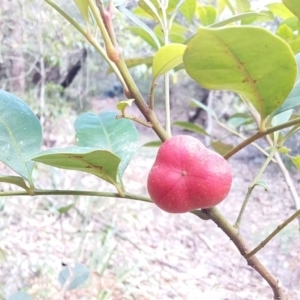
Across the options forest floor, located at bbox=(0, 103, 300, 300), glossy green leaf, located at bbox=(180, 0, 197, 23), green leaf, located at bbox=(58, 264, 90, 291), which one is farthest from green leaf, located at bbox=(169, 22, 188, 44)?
forest floor, located at bbox=(0, 103, 300, 300)

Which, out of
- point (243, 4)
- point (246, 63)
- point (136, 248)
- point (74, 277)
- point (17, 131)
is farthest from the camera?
point (136, 248)

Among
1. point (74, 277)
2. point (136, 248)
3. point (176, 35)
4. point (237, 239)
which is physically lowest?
point (136, 248)

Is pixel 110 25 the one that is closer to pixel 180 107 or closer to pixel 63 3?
pixel 63 3

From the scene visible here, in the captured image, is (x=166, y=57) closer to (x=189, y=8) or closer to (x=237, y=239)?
(x=237, y=239)

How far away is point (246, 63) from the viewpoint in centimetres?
24

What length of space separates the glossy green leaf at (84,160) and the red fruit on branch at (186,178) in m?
0.04

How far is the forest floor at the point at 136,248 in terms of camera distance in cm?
155

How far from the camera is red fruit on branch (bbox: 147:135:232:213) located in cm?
29

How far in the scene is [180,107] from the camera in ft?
18.4

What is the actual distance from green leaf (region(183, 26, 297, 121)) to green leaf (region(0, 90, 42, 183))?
8.1 inches

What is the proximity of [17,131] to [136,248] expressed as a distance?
1.82 m

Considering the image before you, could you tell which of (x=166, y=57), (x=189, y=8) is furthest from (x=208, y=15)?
(x=166, y=57)

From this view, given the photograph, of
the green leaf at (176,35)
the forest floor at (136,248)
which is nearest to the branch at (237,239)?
the green leaf at (176,35)

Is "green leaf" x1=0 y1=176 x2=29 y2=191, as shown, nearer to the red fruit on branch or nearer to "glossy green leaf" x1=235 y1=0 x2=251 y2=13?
the red fruit on branch
